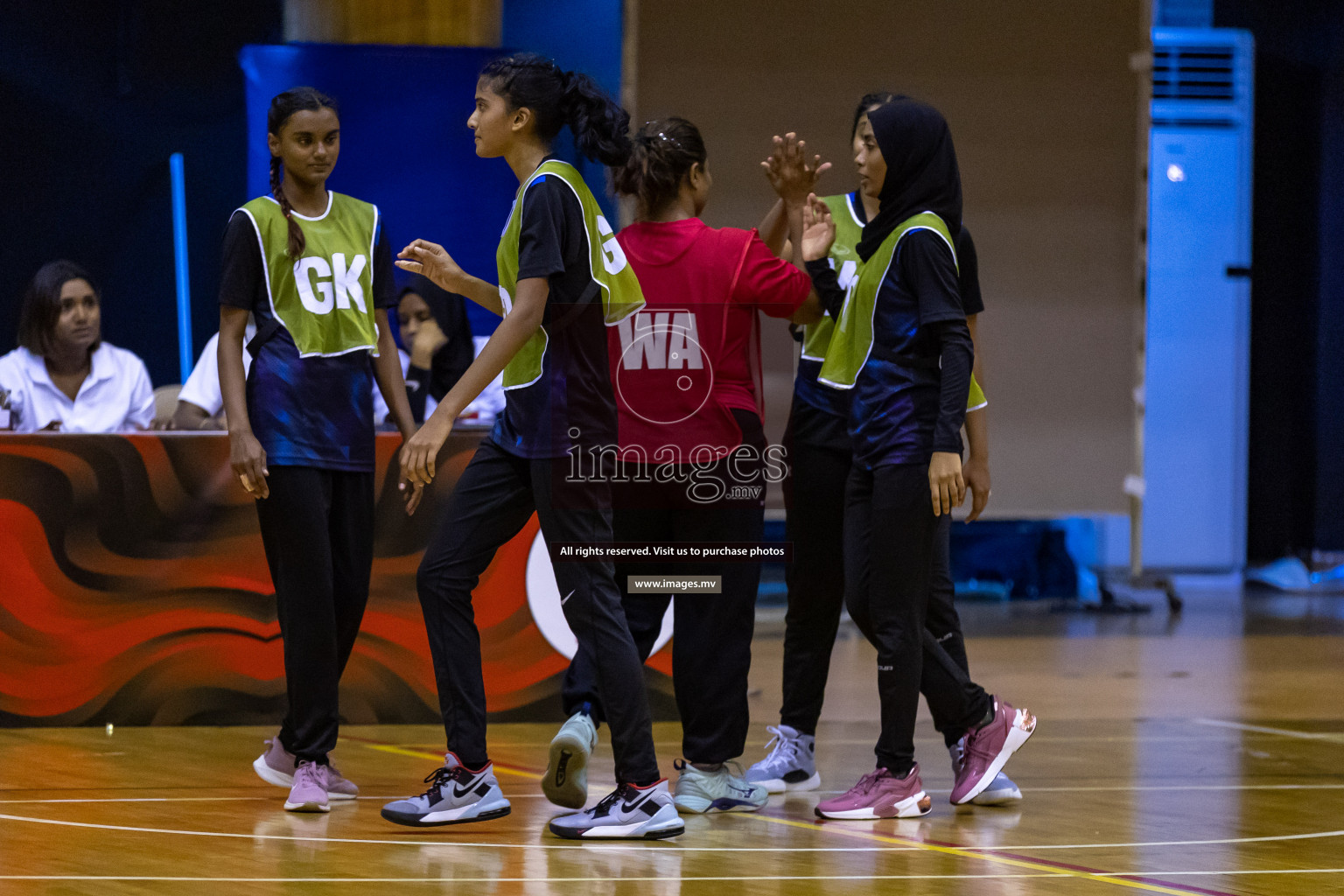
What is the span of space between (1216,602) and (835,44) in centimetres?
387

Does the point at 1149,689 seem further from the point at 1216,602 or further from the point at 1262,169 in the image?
the point at 1262,169

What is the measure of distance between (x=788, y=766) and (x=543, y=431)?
121cm

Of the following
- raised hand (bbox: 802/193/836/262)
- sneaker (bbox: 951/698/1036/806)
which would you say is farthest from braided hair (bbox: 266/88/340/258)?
sneaker (bbox: 951/698/1036/806)

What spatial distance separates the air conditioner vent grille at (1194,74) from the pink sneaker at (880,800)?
23.4ft

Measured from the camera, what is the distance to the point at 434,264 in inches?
125

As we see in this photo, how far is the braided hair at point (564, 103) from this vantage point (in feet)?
10.6

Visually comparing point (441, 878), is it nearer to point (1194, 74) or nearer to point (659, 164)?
point (659, 164)

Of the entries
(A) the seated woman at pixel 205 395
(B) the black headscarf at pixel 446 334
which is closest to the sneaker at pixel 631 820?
(A) the seated woman at pixel 205 395

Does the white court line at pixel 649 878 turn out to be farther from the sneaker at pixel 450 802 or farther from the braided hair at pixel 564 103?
the braided hair at pixel 564 103

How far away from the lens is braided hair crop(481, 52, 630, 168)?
10.6 feet

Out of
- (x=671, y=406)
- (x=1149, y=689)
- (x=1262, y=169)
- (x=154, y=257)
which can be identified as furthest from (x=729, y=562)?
(x=1262, y=169)

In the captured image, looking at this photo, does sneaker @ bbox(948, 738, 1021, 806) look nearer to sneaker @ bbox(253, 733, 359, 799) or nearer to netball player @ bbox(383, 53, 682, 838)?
netball player @ bbox(383, 53, 682, 838)

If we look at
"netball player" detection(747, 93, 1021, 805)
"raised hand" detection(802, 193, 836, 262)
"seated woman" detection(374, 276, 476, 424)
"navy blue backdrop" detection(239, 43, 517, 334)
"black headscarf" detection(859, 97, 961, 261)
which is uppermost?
"navy blue backdrop" detection(239, 43, 517, 334)

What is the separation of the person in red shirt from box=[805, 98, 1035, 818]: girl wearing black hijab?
23 centimetres
